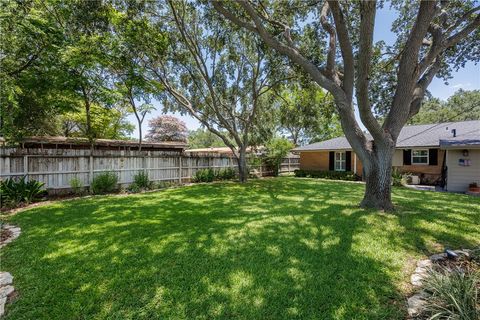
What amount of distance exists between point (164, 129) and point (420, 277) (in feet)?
121

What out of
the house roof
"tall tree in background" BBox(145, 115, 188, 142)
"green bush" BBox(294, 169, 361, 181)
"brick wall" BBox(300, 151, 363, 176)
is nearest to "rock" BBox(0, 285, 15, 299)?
the house roof

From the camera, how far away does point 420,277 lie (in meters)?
2.94

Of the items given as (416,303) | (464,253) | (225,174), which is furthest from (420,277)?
(225,174)

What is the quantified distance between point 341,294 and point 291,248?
1199 millimetres

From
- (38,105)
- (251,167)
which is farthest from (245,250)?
(251,167)

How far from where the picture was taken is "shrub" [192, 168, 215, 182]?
524 inches

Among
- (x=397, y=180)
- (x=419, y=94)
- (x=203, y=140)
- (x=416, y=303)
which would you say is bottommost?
(x=416, y=303)

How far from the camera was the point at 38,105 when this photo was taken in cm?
1039

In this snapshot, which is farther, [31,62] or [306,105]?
[306,105]

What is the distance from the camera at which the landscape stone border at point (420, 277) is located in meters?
2.35

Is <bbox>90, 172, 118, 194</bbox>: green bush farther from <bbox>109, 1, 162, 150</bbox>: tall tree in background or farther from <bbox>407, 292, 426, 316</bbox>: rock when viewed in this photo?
<bbox>407, 292, 426, 316</bbox>: rock

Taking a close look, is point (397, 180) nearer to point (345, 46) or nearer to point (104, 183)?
point (345, 46)

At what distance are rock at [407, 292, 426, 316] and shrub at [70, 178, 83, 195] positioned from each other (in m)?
10.0

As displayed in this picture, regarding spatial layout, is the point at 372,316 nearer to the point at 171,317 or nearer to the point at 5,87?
the point at 171,317
